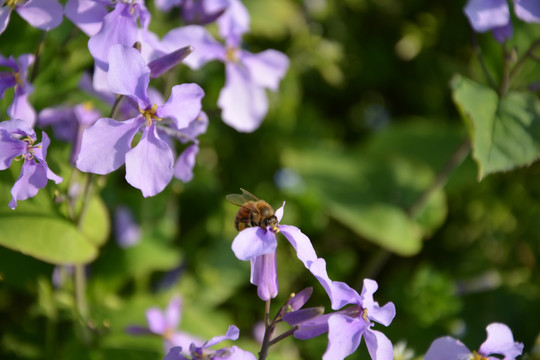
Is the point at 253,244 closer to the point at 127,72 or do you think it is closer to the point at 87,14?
the point at 127,72

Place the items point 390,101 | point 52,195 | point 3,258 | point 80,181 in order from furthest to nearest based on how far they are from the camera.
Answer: point 390,101, point 3,258, point 80,181, point 52,195

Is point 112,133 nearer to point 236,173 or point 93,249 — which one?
point 93,249

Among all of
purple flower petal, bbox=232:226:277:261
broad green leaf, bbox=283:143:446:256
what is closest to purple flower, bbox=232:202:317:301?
purple flower petal, bbox=232:226:277:261

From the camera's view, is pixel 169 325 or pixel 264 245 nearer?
pixel 264 245

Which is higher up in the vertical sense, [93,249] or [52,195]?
[52,195]

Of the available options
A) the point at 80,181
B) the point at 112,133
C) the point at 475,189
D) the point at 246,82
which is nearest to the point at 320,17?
the point at 475,189

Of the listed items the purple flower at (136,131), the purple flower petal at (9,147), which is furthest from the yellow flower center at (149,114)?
the purple flower petal at (9,147)

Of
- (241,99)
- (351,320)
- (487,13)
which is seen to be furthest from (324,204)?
(351,320)

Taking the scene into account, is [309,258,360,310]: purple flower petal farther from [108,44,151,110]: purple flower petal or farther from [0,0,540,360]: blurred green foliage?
[0,0,540,360]: blurred green foliage
